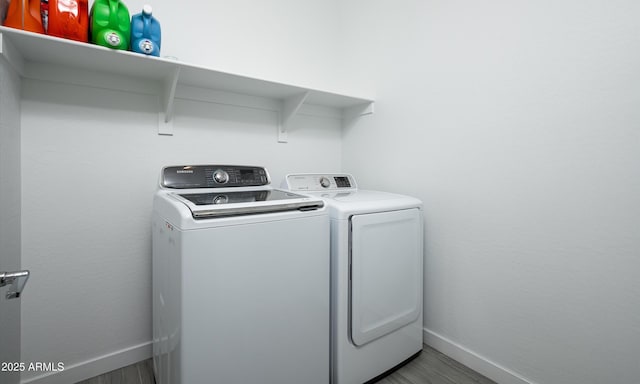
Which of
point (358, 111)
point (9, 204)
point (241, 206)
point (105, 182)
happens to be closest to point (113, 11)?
point (105, 182)

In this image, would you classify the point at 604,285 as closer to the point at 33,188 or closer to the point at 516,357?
the point at 516,357

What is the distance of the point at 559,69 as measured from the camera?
129 centimetres

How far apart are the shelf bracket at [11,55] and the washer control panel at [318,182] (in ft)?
4.51

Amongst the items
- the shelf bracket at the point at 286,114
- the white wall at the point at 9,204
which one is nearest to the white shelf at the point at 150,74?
the shelf bracket at the point at 286,114

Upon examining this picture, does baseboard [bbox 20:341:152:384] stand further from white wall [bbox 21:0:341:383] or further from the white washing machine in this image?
the white washing machine

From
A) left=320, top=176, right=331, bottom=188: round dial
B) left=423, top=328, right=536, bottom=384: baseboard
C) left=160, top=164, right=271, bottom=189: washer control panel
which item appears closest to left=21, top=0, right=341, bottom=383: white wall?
left=160, top=164, right=271, bottom=189: washer control panel

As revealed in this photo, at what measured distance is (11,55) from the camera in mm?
1219

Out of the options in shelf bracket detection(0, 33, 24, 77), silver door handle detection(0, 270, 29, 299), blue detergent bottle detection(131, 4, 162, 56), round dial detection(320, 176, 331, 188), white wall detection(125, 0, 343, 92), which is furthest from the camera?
round dial detection(320, 176, 331, 188)

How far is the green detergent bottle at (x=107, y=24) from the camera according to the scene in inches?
50.4

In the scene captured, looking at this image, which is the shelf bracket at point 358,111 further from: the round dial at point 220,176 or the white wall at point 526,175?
the round dial at point 220,176

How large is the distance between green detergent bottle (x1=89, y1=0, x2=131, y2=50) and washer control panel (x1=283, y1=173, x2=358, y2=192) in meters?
1.11

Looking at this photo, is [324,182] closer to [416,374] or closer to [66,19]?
[416,374]

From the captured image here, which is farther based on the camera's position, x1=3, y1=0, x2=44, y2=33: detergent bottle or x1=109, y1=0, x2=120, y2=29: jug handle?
x1=109, y1=0, x2=120, y2=29: jug handle

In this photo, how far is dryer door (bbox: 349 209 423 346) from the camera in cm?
145
